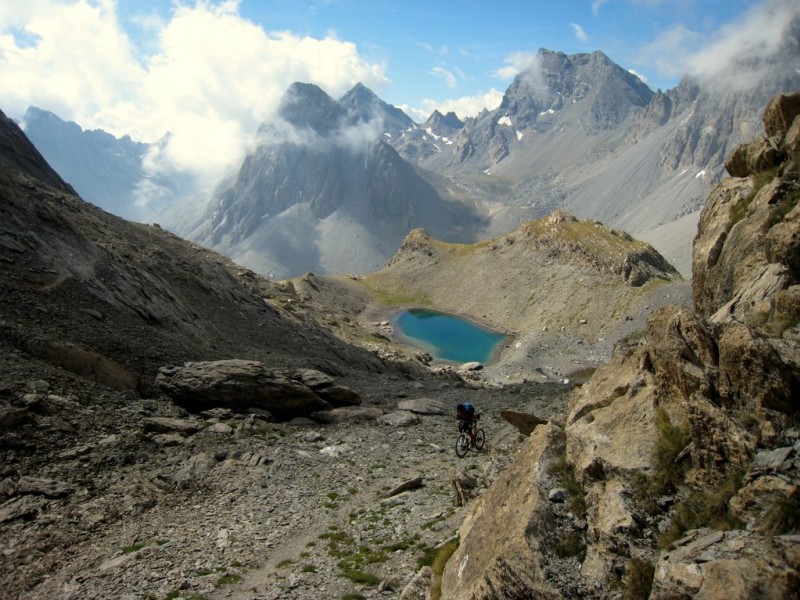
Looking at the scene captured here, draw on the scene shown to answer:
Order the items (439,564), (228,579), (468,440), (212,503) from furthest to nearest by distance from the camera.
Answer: (468,440) < (212,503) < (228,579) < (439,564)

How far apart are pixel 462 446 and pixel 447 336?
9834cm

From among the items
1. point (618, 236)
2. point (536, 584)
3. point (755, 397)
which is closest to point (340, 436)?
point (536, 584)

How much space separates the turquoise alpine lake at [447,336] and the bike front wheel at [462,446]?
249ft

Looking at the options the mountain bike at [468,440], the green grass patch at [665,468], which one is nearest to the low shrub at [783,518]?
the green grass patch at [665,468]

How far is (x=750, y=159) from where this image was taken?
77.5 feet

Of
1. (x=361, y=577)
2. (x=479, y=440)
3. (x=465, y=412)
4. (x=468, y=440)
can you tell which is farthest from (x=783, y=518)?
(x=479, y=440)

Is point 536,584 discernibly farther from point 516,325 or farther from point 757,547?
point 516,325

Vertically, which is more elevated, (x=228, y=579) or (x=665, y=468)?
(x=665, y=468)

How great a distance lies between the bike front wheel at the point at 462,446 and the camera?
27.3 meters

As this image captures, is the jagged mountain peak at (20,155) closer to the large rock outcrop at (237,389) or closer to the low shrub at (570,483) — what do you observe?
the large rock outcrop at (237,389)

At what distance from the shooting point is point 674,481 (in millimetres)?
11008

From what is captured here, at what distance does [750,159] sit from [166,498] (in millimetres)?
29278

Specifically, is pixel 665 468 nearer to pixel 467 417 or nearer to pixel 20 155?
pixel 467 417

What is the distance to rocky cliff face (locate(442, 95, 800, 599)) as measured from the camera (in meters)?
8.57
